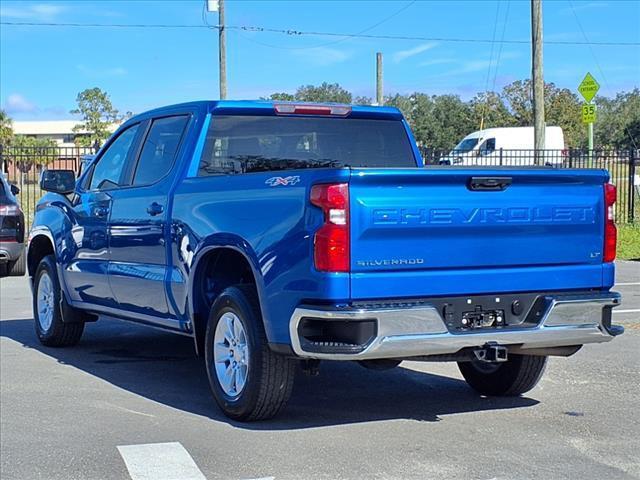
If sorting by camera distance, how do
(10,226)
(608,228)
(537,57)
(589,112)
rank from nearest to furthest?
(608,228), (10,226), (589,112), (537,57)

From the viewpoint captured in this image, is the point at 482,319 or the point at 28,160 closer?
the point at 482,319

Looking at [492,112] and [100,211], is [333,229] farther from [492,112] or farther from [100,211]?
[492,112]

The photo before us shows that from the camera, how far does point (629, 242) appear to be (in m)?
19.1

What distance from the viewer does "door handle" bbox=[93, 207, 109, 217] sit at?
25.1ft

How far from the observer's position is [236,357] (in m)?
6.00

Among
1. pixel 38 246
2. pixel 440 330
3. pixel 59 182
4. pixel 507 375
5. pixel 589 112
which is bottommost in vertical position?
pixel 507 375

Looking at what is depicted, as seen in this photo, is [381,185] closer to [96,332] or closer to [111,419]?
[111,419]

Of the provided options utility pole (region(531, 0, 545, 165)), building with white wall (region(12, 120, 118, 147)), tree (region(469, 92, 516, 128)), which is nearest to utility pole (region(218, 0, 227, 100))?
utility pole (region(531, 0, 545, 165))

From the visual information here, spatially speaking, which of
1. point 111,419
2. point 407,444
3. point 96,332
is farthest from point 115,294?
point 407,444

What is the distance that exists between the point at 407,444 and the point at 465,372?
1628 millimetres

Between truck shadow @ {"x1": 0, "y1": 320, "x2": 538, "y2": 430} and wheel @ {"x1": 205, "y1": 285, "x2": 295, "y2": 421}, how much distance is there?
161 mm

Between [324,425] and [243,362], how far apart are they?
64 cm

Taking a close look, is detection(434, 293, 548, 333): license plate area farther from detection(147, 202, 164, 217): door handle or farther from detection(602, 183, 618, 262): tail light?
detection(147, 202, 164, 217): door handle

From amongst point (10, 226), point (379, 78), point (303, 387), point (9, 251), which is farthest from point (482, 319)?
point (379, 78)
